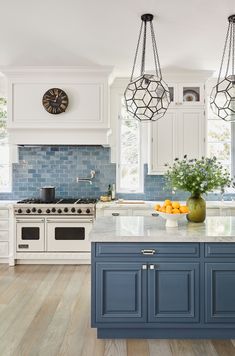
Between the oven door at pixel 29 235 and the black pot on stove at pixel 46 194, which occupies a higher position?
the black pot on stove at pixel 46 194

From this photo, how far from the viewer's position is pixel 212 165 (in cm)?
312

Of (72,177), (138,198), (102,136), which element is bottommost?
(138,198)

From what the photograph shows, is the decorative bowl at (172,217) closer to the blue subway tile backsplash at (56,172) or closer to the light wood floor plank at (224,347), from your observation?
the light wood floor plank at (224,347)

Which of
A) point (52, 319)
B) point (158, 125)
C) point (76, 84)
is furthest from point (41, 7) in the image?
point (52, 319)

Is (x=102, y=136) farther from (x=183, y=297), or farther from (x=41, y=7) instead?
(x=183, y=297)

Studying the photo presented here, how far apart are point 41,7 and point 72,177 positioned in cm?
284

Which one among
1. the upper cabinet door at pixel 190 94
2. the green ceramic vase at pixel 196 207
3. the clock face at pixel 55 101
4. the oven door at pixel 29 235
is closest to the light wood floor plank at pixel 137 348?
the green ceramic vase at pixel 196 207

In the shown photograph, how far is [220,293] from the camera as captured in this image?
8.91 feet

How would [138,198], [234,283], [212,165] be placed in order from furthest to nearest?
1. [138,198]
2. [212,165]
3. [234,283]

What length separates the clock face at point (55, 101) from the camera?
492 centimetres

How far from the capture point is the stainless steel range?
485 centimetres

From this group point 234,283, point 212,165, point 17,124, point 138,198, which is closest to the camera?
point 234,283

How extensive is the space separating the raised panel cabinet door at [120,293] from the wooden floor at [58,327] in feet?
0.78

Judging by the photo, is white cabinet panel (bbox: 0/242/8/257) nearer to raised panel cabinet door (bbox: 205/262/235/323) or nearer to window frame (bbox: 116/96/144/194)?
window frame (bbox: 116/96/144/194)
